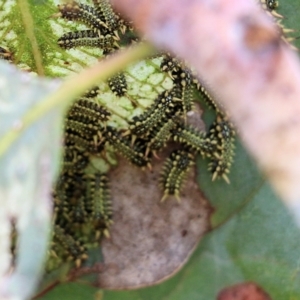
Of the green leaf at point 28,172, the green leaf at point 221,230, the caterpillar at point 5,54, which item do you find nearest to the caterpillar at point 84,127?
the green leaf at point 221,230

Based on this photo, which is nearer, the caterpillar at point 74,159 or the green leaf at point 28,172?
the green leaf at point 28,172

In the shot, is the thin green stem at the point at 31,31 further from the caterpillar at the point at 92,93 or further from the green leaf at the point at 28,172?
the green leaf at the point at 28,172

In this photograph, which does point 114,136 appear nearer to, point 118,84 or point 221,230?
point 118,84

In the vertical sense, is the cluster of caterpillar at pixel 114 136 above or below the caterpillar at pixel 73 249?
above

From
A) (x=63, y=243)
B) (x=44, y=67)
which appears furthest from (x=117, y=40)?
(x=63, y=243)

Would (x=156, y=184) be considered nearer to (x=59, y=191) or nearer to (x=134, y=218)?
(x=134, y=218)

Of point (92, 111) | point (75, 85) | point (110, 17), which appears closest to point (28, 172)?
point (75, 85)

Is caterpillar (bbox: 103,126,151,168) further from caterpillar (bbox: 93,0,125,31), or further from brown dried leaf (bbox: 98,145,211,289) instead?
caterpillar (bbox: 93,0,125,31)

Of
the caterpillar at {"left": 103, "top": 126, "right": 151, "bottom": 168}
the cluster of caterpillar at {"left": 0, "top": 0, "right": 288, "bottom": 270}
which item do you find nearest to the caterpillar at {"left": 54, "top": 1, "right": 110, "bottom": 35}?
the cluster of caterpillar at {"left": 0, "top": 0, "right": 288, "bottom": 270}
